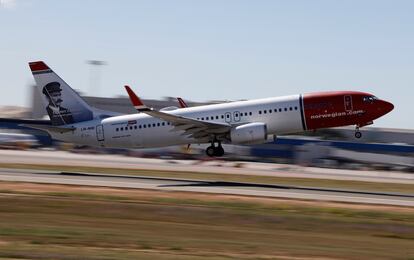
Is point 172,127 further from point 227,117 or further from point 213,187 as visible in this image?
point 213,187

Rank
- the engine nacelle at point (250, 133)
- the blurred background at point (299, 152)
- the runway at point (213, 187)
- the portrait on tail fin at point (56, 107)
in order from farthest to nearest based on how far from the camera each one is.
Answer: the blurred background at point (299, 152) < the portrait on tail fin at point (56, 107) < the engine nacelle at point (250, 133) < the runway at point (213, 187)

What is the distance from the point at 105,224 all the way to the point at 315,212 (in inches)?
371

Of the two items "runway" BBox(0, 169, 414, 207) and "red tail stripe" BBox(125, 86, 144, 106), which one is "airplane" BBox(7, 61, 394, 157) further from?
"runway" BBox(0, 169, 414, 207)

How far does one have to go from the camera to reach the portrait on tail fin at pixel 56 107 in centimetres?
5441

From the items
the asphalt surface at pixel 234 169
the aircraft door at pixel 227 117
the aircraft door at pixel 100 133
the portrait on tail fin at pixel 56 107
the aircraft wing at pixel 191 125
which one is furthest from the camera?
the asphalt surface at pixel 234 169

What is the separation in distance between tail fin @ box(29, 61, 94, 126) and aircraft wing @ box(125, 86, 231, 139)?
697cm

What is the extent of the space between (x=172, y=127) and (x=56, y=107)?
848 centimetres

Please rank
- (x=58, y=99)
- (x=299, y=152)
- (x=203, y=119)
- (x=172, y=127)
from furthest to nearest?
(x=299, y=152) < (x=58, y=99) < (x=172, y=127) < (x=203, y=119)

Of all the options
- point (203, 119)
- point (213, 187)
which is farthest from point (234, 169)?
point (213, 187)

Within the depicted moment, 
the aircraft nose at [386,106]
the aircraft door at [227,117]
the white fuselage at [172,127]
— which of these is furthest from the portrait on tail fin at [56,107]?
the aircraft nose at [386,106]

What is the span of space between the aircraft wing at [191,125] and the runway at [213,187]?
187 inches

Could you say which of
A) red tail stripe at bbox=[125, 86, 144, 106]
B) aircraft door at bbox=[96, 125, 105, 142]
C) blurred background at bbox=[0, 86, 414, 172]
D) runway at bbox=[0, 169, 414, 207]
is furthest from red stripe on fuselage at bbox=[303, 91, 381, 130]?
blurred background at bbox=[0, 86, 414, 172]

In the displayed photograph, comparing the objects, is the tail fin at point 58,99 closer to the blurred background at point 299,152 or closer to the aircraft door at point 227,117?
the aircraft door at point 227,117

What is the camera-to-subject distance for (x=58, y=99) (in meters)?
54.6
